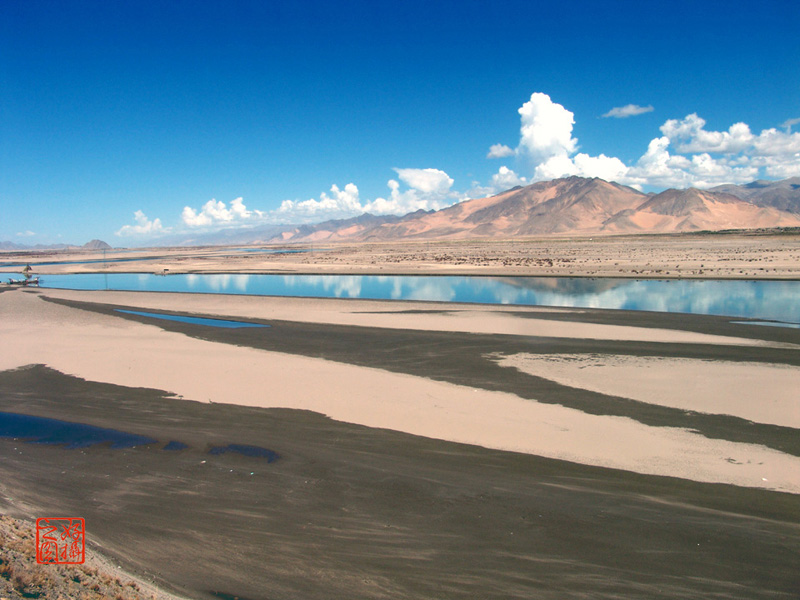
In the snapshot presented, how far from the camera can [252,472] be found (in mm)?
8070

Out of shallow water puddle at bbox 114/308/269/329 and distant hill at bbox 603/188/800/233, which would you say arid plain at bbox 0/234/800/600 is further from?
distant hill at bbox 603/188/800/233

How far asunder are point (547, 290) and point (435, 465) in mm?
26579

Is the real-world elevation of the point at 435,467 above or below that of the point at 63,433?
below

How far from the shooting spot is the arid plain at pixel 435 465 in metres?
5.49

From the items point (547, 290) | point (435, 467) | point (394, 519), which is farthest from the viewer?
point (547, 290)

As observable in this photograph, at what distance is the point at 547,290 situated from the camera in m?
32.8

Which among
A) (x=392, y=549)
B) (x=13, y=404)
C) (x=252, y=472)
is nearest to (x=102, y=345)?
(x=13, y=404)

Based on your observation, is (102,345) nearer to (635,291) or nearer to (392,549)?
(392,549)

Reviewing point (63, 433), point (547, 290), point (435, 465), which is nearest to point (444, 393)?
point (435, 465)

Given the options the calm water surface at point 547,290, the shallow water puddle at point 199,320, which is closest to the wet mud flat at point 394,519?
the shallow water puddle at point 199,320

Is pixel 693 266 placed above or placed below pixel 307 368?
above

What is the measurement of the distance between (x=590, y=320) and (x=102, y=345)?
20200 millimetres

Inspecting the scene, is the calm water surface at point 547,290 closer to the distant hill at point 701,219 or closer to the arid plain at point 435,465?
the arid plain at point 435,465

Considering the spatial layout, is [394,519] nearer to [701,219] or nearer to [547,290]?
[547,290]
